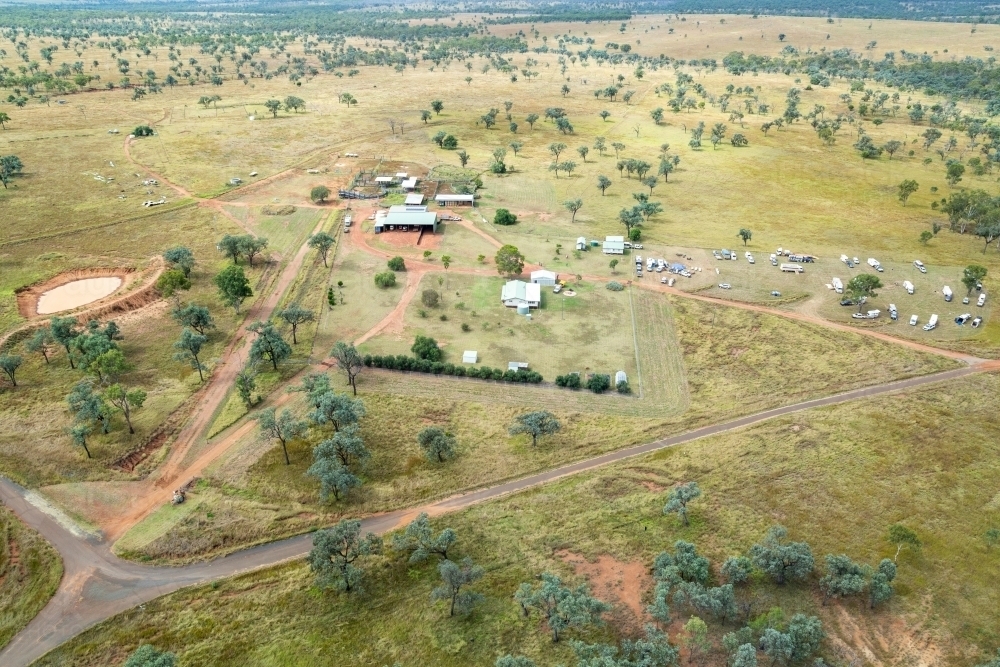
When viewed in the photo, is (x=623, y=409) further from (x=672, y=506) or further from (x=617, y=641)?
(x=617, y=641)

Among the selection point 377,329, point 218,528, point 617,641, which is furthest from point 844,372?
point 218,528

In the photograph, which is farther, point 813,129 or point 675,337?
point 813,129

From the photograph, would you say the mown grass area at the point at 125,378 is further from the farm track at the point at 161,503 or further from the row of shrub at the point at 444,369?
the row of shrub at the point at 444,369

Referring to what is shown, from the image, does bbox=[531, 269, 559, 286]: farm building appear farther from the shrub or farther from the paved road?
the paved road

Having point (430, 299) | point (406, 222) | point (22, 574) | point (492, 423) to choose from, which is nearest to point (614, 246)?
point (430, 299)

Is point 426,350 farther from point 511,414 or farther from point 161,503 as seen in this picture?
point 161,503

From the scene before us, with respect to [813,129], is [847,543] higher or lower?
lower

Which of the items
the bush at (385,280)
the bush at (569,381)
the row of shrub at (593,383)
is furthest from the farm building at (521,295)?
the row of shrub at (593,383)
